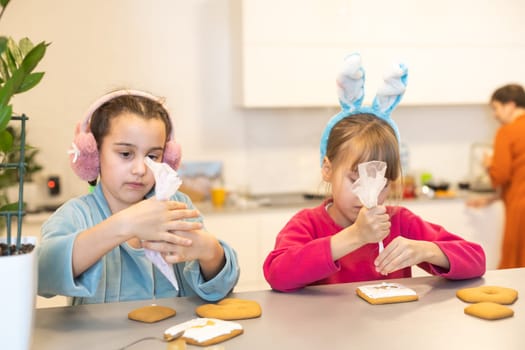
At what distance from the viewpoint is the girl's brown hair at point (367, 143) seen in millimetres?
1565

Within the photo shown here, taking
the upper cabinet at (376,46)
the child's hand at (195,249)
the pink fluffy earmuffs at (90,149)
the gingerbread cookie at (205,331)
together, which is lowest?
the gingerbread cookie at (205,331)

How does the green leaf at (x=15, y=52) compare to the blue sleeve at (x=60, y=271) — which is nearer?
the green leaf at (x=15, y=52)

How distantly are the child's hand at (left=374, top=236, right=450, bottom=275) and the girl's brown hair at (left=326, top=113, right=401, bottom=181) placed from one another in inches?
10.7

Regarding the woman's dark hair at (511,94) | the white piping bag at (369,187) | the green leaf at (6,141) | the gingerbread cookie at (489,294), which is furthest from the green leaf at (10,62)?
the woman's dark hair at (511,94)

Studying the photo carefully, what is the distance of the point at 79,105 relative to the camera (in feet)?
12.0

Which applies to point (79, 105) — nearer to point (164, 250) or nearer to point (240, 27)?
point (240, 27)

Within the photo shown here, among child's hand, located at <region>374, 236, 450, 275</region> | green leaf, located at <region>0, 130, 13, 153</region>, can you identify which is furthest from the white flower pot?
child's hand, located at <region>374, 236, 450, 275</region>

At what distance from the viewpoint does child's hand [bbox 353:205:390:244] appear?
1219 mm

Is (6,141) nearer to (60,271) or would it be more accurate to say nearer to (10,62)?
(10,62)

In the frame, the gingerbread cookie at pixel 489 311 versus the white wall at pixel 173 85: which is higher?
the white wall at pixel 173 85

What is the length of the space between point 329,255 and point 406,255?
0.55 feet

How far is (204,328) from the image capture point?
1.01 metres

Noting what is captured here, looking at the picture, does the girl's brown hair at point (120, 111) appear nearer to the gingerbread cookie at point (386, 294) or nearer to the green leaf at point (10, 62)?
the green leaf at point (10, 62)

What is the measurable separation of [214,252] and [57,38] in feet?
9.12
